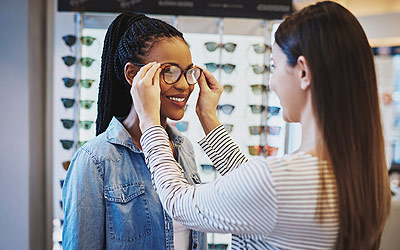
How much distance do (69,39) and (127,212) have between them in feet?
7.34

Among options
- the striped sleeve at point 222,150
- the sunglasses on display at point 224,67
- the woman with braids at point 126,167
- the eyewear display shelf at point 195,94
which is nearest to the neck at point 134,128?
the woman with braids at point 126,167

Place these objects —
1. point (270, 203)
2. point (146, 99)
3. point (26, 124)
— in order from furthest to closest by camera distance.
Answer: point (26, 124) < point (146, 99) < point (270, 203)

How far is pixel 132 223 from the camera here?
3.82ft

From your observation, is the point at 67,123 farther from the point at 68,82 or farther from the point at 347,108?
the point at 347,108

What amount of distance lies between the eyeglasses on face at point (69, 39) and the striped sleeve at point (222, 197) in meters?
2.28

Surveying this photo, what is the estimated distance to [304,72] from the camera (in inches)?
32.7

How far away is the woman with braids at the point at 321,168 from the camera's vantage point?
0.77 metres

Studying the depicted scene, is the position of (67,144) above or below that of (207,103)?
below

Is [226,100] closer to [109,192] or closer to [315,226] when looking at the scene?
[109,192]

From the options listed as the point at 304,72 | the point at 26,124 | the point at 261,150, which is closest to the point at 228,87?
the point at 261,150

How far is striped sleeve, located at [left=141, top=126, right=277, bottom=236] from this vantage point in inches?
30.4

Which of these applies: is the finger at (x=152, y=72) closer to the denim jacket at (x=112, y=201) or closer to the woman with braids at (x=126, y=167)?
the woman with braids at (x=126, y=167)

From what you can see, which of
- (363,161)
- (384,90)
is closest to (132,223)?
(363,161)

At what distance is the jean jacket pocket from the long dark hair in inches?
27.9
